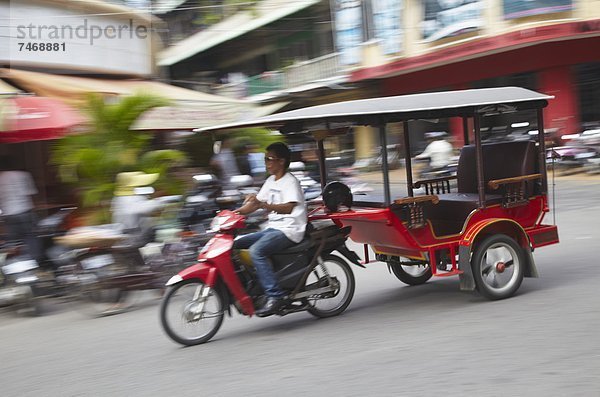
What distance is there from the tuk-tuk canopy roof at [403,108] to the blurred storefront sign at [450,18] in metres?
14.3

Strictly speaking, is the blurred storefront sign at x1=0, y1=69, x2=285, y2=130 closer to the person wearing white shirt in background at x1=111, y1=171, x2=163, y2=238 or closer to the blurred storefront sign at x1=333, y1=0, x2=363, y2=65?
the person wearing white shirt in background at x1=111, y1=171, x2=163, y2=238

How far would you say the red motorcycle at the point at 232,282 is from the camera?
565 centimetres

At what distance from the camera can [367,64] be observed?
81.1ft

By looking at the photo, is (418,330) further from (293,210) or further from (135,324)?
(135,324)

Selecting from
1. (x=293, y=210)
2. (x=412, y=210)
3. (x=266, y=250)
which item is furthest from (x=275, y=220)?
(x=412, y=210)

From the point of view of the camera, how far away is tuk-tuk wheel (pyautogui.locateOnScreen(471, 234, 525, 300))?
20.3ft

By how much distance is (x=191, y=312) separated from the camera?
5699 mm

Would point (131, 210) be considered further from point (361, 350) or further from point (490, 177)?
point (490, 177)

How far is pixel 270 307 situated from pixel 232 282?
15.0 inches

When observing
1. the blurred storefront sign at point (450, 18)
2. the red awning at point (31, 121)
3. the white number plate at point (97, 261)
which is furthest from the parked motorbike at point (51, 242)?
the blurred storefront sign at point (450, 18)

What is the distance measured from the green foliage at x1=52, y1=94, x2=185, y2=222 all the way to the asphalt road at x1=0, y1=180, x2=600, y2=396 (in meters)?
1.88

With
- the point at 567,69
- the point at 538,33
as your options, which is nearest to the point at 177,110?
the point at 538,33

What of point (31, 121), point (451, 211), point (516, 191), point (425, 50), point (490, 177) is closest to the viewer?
point (516, 191)

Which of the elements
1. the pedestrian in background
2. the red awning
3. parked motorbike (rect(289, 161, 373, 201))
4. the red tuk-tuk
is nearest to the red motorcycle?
the red tuk-tuk
